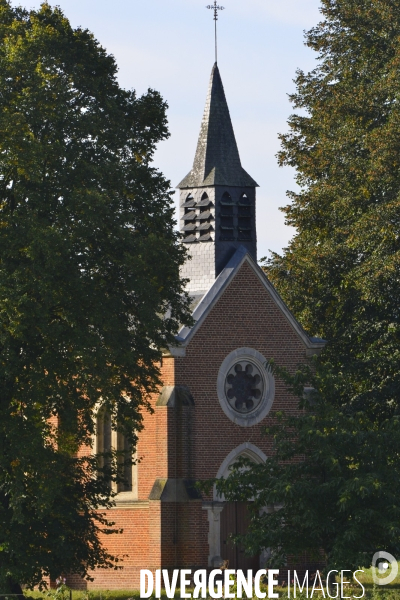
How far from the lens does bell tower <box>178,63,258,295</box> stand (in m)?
32.9

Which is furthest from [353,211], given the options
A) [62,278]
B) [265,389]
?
[62,278]

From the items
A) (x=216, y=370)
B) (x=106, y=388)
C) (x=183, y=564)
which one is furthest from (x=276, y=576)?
(x=106, y=388)

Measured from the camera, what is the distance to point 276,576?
2956cm

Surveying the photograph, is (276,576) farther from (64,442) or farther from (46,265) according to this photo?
(46,265)

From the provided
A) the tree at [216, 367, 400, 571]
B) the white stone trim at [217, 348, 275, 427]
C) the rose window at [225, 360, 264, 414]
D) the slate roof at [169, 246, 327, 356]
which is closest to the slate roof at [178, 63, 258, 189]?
the slate roof at [169, 246, 327, 356]

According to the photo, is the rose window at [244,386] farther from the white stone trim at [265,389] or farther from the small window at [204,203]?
the small window at [204,203]

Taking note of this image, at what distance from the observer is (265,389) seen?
105ft

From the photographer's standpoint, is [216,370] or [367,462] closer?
[367,462]

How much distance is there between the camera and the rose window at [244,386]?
104 ft

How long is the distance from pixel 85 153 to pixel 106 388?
4.93 m

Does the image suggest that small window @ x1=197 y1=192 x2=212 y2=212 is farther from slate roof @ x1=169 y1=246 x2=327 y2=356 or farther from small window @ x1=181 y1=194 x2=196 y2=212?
slate roof @ x1=169 y1=246 x2=327 y2=356

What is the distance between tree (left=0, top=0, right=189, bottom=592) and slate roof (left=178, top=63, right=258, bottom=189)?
695 centimetres

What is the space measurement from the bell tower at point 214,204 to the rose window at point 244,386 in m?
2.35

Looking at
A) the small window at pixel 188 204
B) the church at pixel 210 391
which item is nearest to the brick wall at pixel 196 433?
the church at pixel 210 391
